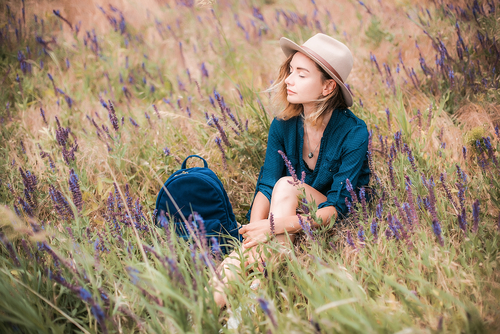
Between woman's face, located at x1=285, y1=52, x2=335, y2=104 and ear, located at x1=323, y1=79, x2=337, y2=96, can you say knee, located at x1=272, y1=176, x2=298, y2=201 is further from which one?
ear, located at x1=323, y1=79, x2=337, y2=96

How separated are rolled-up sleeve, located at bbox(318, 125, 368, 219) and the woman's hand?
15.9 inches

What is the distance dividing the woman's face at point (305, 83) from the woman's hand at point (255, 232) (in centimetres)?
79

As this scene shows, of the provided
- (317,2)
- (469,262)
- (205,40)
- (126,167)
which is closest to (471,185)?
(469,262)

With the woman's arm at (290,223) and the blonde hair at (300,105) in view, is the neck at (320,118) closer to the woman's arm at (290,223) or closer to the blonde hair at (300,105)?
Answer: the blonde hair at (300,105)

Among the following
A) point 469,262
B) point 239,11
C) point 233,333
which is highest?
point 239,11

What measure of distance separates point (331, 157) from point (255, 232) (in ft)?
2.26

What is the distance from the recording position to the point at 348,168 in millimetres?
2018

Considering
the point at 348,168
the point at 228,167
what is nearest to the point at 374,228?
the point at 348,168

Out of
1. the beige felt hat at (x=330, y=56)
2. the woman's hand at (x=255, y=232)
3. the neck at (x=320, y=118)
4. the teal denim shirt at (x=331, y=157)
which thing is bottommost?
the woman's hand at (x=255, y=232)

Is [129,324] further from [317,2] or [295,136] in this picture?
[317,2]

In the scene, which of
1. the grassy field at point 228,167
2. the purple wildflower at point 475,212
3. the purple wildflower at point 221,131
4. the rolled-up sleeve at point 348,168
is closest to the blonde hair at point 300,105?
the grassy field at point 228,167

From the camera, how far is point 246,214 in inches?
96.3

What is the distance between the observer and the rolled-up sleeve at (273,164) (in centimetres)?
224

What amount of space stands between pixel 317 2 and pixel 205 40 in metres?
1.96
